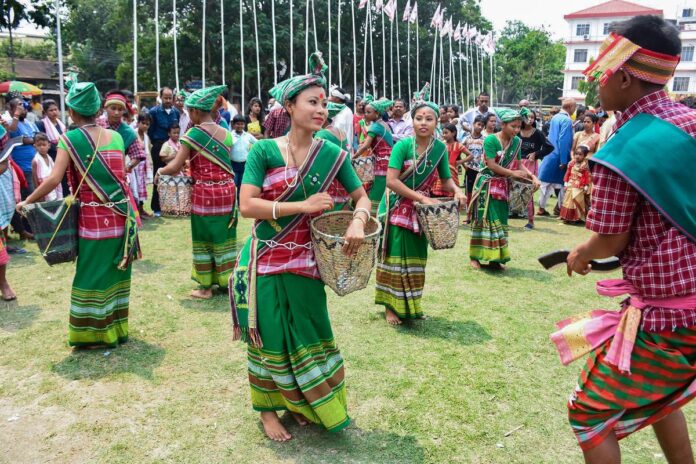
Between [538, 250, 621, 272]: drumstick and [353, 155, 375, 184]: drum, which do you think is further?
[353, 155, 375, 184]: drum

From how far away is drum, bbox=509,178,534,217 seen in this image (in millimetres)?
7047

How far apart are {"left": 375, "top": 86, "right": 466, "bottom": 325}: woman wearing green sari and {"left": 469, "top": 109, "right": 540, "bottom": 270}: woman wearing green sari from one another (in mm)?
2132

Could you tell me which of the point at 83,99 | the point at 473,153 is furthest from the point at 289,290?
the point at 473,153

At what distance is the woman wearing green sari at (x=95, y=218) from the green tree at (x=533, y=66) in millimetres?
62323

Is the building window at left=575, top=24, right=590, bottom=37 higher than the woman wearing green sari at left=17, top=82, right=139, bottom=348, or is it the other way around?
the building window at left=575, top=24, right=590, bottom=37

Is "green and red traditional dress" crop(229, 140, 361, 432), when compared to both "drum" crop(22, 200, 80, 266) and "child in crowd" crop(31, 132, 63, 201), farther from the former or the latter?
"child in crowd" crop(31, 132, 63, 201)

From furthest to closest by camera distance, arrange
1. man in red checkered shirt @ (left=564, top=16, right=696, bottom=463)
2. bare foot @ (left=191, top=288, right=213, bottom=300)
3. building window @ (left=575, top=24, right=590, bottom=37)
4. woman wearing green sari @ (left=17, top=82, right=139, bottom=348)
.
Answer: building window @ (left=575, top=24, right=590, bottom=37) → bare foot @ (left=191, top=288, right=213, bottom=300) → woman wearing green sari @ (left=17, top=82, right=139, bottom=348) → man in red checkered shirt @ (left=564, top=16, right=696, bottom=463)

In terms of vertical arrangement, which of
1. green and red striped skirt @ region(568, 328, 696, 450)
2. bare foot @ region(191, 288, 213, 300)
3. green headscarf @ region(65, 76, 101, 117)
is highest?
green headscarf @ region(65, 76, 101, 117)

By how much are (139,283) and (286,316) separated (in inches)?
154

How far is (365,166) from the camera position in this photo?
8445 mm

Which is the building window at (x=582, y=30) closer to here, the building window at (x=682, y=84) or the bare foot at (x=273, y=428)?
the building window at (x=682, y=84)

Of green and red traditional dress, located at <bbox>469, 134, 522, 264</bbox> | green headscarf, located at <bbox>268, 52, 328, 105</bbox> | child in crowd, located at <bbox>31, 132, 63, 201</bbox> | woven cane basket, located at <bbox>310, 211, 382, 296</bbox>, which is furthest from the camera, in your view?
child in crowd, located at <bbox>31, 132, 63, 201</bbox>

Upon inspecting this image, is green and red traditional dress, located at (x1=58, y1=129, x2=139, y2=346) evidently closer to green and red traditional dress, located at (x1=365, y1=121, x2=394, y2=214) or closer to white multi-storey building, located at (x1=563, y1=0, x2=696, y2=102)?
green and red traditional dress, located at (x1=365, y1=121, x2=394, y2=214)

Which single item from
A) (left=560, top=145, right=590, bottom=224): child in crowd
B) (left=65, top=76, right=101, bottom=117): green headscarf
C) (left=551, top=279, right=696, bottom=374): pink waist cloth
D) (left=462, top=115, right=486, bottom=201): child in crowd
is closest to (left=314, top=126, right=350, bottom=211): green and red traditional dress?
(left=65, top=76, right=101, bottom=117): green headscarf
